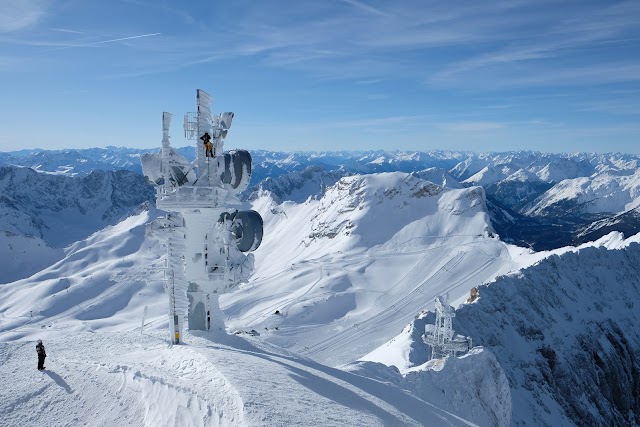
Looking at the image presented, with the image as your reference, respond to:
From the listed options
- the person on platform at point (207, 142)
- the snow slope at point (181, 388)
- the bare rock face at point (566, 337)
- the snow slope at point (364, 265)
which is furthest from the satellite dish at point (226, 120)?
the snow slope at point (364, 265)

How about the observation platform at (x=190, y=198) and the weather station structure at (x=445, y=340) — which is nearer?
the observation platform at (x=190, y=198)

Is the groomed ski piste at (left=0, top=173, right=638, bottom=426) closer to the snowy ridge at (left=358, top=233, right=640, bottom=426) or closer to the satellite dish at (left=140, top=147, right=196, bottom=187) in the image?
the satellite dish at (left=140, top=147, right=196, bottom=187)

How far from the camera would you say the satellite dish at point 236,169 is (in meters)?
17.9

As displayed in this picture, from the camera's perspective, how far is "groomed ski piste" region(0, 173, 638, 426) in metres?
11.4

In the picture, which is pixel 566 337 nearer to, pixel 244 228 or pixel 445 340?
pixel 445 340

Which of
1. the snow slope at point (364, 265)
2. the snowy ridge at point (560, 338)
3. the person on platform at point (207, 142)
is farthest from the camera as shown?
the snow slope at point (364, 265)

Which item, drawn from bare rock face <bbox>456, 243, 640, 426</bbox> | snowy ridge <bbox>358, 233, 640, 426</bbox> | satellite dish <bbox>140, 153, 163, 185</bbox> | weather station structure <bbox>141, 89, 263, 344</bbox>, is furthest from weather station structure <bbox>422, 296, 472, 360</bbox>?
satellite dish <bbox>140, 153, 163, 185</bbox>

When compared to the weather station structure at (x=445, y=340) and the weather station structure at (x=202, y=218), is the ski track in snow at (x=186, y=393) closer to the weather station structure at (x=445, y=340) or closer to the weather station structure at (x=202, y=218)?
the weather station structure at (x=202, y=218)

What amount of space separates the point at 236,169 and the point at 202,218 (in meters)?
2.07

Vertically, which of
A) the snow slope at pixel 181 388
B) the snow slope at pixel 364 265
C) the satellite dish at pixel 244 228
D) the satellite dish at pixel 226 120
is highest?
the satellite dish at pixel 226 120

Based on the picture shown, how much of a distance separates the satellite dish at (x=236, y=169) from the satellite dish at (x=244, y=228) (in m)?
0.97

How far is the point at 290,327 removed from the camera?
5866cm

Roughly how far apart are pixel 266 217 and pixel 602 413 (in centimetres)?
13373

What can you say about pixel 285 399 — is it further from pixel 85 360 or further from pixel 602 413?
pixel 602 413
